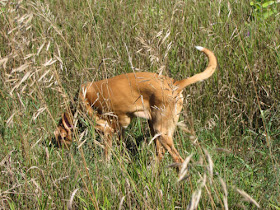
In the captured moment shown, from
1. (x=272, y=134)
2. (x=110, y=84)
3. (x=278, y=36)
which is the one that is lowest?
(x=272, y=134)

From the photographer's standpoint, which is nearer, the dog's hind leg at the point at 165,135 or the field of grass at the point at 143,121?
the field of grass at the point at 143,121

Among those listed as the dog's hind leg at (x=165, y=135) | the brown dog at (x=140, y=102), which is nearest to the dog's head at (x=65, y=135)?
the brown dog at (x=140, y=102)

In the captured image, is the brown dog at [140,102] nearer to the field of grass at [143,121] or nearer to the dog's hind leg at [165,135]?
the dog's hind leg at [165,135]

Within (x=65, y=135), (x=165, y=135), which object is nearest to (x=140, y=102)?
(x=165, y=135)

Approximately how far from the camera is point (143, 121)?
3410 mm

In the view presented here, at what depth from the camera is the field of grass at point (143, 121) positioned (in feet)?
5.82

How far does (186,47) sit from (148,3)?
3.06 feet

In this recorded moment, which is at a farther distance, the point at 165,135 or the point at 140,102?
the point at 140,102

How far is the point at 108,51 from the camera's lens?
149 inches

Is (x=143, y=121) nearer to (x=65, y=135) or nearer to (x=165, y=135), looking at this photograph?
(x=165, y=135)

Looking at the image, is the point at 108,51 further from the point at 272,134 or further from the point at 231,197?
the point at 231,197

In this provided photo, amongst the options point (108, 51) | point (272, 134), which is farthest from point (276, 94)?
point (108, 51)

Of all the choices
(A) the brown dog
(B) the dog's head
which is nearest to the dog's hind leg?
(A) the brown dog

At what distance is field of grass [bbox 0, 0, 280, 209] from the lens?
5.82 feet
